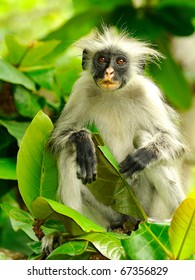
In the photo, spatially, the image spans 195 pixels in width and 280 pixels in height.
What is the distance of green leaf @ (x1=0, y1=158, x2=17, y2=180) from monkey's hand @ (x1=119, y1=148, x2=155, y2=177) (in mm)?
814

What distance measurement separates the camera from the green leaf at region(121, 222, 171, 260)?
2967mm

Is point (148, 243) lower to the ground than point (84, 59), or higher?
lower

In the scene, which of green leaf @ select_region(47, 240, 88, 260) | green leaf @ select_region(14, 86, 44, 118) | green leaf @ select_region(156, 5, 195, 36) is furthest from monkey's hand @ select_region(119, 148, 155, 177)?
green leaf @ select_region(156, 5, 195, 36)

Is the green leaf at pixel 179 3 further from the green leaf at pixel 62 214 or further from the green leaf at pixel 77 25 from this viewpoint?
the green leaf at pixel 62 214

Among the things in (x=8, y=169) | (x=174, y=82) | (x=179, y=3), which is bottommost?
(x=8, y=169)

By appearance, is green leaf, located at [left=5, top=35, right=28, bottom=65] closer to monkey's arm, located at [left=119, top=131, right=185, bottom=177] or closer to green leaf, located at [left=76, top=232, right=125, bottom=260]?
monkey's arm, located at [left=119, top=131, right=185, bottom=177]

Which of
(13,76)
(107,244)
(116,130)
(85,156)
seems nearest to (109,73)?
(116,130)

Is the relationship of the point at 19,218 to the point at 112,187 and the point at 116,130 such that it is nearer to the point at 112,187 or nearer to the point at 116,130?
the point at 112,187

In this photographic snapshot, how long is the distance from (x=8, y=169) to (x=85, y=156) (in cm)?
75

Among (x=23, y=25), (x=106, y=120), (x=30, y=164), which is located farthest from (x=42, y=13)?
(x=30, y=164)

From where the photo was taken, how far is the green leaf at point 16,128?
4.38 m

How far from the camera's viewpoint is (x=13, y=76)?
4379 mm

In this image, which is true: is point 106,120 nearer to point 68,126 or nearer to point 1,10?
point 68,126

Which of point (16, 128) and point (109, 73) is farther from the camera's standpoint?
point (16, 128)
